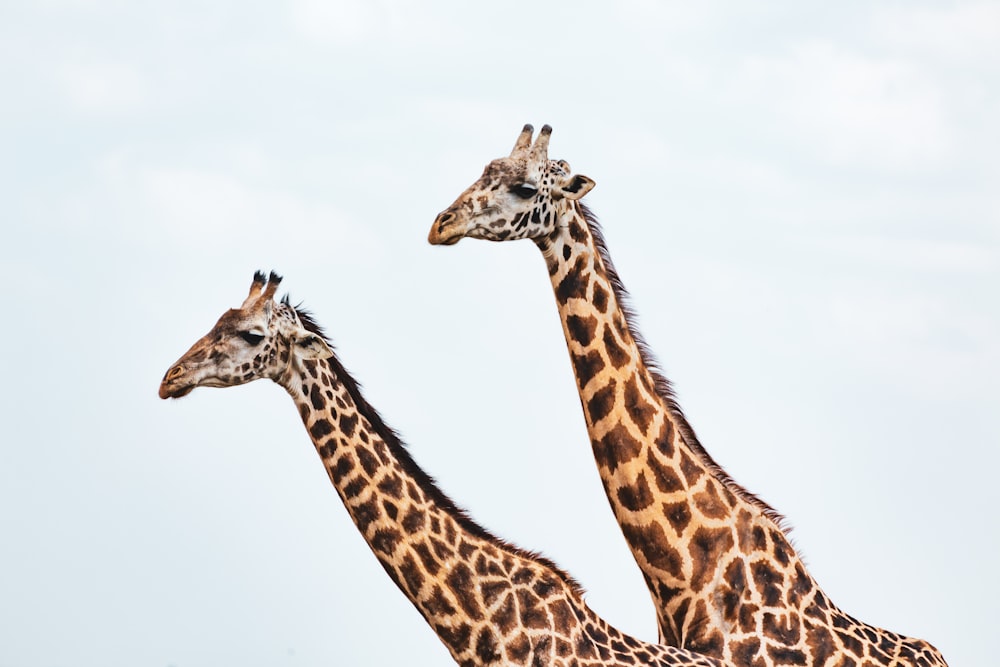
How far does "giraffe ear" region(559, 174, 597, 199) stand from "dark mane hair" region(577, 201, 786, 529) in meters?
0.41

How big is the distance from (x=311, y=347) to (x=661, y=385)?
2.60 metres

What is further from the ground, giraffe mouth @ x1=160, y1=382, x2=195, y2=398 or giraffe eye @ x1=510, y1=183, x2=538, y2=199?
giraffe eye @ x1=510, y1=183, x2=538, y2=199

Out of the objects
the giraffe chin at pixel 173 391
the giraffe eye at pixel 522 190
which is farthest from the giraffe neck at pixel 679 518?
the giraffe chin at pixel 173 391

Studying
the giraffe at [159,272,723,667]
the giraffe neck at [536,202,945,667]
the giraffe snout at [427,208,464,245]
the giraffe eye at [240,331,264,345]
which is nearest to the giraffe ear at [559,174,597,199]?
the giraffe neck at [536,202,945,667]

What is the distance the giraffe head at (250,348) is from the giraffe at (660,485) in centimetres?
120

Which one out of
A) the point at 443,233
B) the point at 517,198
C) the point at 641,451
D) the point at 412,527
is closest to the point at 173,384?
the point at 412,527

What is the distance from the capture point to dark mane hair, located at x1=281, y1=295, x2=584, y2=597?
13289mm

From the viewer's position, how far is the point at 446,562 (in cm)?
1329

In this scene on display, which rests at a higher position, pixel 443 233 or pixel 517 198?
pixel 517 198

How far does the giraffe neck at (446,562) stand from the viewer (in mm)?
12867

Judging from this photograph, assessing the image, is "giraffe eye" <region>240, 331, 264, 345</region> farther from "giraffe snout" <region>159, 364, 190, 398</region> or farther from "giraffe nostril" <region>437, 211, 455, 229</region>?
"giraffe nostril" <region>437, 211, 455, 229</region>

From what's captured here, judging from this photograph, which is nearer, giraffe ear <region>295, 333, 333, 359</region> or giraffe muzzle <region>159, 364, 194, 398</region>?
giraffe muzzle <region>159, 364, 194, 398</region>

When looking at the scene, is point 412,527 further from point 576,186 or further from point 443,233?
point 576,186

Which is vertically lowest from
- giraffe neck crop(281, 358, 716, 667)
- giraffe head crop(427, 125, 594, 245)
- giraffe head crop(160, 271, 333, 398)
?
giraffe neck crop(281, 358, 716, 667)
